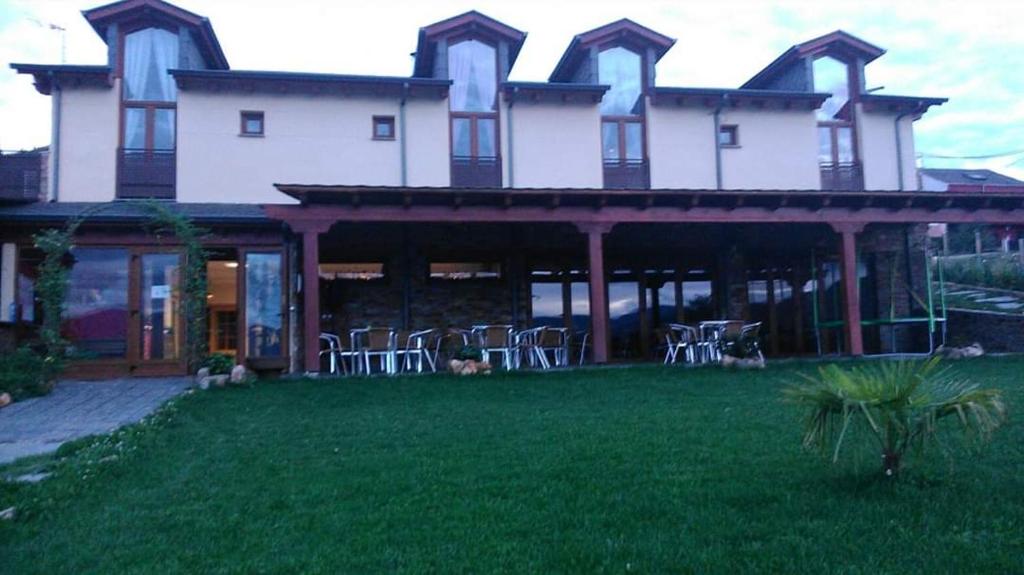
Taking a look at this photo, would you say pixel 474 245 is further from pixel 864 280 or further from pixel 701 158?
pixel 864 280

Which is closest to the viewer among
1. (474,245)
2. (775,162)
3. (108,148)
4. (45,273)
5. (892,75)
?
(45,273)

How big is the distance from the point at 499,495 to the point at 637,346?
11.7 meters

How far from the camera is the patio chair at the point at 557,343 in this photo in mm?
13773

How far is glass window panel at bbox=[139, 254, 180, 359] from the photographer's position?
1302 cm

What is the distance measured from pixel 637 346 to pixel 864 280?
4.95 m

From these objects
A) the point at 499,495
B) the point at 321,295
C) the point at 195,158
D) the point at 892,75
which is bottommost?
the point at 499,495

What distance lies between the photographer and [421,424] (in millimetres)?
7359

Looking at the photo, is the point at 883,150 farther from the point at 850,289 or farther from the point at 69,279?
the point at 69,279

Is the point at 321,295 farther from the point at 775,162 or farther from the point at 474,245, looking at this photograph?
the point at 775,162

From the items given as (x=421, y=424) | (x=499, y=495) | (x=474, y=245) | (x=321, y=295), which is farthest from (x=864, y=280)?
(x=499, y=495)

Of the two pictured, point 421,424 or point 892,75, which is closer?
point 421,424

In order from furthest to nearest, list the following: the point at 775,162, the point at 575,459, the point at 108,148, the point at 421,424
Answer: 1. the point at 775,162
2. the point at 108,148
3. the point at 421,424
4. the point at 575,459

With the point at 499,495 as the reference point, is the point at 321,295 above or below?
above

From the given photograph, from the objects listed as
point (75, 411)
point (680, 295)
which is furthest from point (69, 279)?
point (680, 295)
